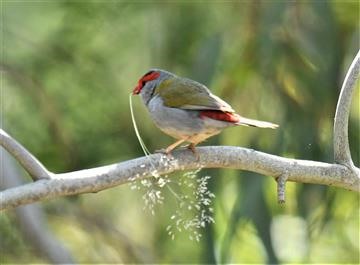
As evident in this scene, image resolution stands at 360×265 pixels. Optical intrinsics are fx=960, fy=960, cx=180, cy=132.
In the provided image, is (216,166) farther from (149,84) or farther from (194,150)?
(149,84)

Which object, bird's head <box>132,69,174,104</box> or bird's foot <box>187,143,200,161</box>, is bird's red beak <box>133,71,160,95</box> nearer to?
bird's head <box>132,69,174,104</box>

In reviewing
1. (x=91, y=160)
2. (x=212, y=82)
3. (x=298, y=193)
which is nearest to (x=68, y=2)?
(x=91, y=160)

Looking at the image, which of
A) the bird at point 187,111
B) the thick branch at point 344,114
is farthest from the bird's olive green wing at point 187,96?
the thick branch at point 344,114

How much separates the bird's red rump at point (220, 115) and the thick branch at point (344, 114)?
0.57 m

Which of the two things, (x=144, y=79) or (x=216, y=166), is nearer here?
(x=216, y=166)

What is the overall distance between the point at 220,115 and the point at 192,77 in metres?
2.07

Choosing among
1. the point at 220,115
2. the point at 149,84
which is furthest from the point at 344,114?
the point at 149,84

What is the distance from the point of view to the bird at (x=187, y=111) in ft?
12.8

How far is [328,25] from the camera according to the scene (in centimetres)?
610

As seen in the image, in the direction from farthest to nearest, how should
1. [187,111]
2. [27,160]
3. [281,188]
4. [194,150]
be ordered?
[187,111]
[194,150]
[281,188]
[27,160]

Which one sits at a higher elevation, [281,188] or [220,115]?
[220,115]

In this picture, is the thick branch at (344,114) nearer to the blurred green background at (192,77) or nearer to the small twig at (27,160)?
the small twig at (27,160)

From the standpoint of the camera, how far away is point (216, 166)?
134 inches

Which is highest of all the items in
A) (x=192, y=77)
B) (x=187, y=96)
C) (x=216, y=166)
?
(x=187, y=96)
